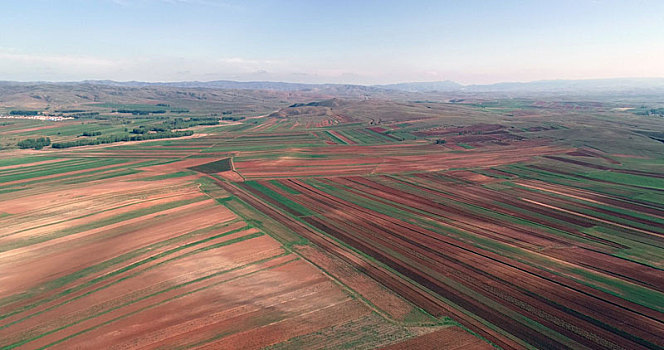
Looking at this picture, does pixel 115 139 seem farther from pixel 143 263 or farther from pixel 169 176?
pixel 143 263

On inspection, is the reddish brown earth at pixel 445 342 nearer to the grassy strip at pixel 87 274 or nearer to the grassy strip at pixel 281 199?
the grassy strip at pixel 87 274

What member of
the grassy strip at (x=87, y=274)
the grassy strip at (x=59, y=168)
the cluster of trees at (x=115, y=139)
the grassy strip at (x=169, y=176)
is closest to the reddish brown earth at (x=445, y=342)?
the grassy strip at (x=87, y=274)

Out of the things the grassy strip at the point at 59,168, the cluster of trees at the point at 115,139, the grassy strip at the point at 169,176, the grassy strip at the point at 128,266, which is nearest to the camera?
the grassy strip at the point at 128,266

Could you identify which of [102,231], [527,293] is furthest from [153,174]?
[527,293]

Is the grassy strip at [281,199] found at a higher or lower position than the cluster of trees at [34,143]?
lower

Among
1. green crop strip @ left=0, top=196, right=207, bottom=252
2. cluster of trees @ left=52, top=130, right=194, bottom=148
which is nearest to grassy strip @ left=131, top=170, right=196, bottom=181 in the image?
green crop strip @ left=0, top=196, right=207, bottom=252

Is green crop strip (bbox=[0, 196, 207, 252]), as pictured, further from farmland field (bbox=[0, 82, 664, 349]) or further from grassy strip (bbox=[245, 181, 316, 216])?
grassy strip (bbox=[245, 181, 316, 216])

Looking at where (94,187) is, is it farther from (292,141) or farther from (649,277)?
(649,277)

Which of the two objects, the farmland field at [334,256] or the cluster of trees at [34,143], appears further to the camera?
the cluster of trees at [34,143]
